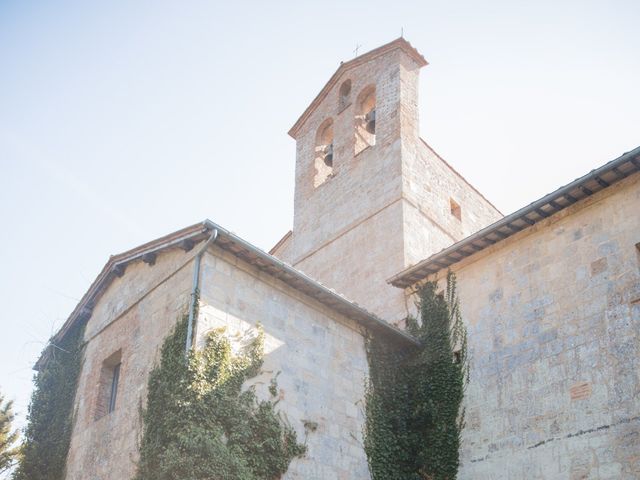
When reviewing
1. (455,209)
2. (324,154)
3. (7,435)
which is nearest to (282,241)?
(324,154)

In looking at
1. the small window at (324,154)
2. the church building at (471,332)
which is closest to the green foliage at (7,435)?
the church building at (471,332)

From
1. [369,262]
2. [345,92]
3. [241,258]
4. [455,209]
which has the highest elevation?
[345,92]

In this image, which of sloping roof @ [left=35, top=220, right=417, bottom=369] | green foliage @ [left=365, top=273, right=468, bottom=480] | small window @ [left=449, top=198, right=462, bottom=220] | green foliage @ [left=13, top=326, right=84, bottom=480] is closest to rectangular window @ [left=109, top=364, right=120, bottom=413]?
green foliage @ [left=13, top=326, right=84, bottom=480]

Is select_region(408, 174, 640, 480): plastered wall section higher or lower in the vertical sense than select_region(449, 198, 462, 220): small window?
lower

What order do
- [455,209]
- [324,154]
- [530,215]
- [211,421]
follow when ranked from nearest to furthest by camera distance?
[211,421] < [530,215] < [455,209] < [324,154]

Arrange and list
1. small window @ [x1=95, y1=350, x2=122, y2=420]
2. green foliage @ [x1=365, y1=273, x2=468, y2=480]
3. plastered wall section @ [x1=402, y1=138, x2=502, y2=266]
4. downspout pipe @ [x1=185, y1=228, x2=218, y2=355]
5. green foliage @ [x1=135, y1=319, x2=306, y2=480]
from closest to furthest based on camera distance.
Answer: green foliage @ [x1=135, y1=319, x2=306, y2=480]
downspout pipe @ [x1=185, y1=228, x2=218, y2=355]
green foliage @ [x1=365, y1=273, x2=468, y2=480]
small window @ [x1=95, y1=350, x2=122, y2=420]
plastered wall section @ [x1=402, y1=138, x2=502, y2=266]

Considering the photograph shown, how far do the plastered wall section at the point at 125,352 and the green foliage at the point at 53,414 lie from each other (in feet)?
1.01

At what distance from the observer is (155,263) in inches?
468

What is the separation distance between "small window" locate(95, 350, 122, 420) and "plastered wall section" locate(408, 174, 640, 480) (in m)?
5.93

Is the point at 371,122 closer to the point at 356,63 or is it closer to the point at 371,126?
the point at 371,126

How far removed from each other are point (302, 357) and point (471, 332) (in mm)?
3012

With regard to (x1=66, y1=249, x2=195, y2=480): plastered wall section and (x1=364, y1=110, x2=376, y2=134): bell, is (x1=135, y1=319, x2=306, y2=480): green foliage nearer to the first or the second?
(x1=66, y1=249, x2=195, y2=480): plastered wall section

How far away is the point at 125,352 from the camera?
11.7m

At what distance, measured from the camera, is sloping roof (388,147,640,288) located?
10.6 metres
